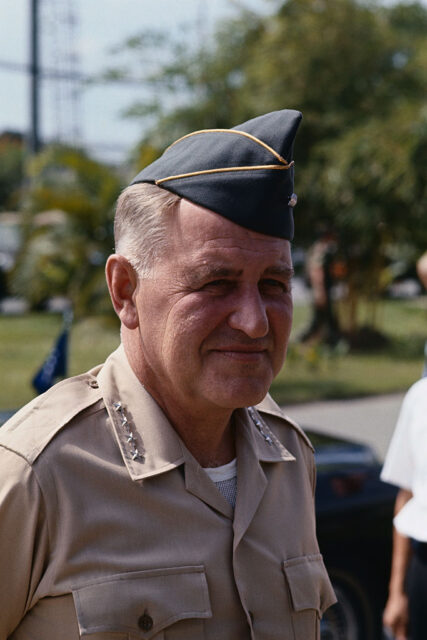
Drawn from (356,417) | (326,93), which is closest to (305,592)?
(356,417)

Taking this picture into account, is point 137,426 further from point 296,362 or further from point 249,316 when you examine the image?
point 296,362

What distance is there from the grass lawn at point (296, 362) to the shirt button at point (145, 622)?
315 inches

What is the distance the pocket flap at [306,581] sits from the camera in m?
1.56

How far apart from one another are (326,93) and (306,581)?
1299 cm

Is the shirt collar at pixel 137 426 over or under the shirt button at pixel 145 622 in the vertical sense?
over

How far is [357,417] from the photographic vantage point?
395 inches

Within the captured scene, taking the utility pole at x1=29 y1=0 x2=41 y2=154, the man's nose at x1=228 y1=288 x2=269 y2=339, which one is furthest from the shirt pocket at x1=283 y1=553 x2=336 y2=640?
the utility pole at x1=29 y1=0 x2=41 y2=154

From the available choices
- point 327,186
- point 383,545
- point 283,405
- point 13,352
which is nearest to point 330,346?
point 327,186

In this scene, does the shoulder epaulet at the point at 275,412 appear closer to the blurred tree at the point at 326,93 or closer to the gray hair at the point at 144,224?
the gray hair at the point at 144,224

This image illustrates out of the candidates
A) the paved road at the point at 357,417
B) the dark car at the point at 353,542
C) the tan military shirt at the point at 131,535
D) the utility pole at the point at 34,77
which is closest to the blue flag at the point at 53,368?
the dark car at the point at 353,542

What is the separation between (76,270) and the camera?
31.7 feet

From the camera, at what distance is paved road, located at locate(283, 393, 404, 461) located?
9.12 m

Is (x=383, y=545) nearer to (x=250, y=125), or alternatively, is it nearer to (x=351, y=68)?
(x=250, y=125)

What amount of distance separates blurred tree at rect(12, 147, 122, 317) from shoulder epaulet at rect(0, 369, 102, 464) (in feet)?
25.8
